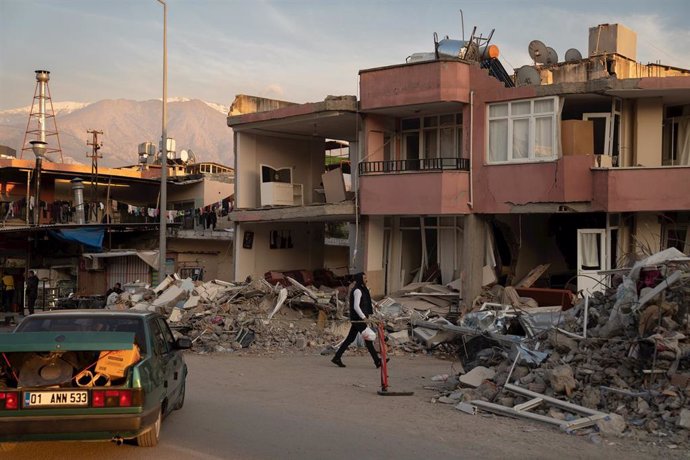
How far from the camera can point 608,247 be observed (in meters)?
21.7

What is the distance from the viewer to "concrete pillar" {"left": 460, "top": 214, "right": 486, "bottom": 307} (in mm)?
22984

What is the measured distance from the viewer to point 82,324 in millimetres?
8664

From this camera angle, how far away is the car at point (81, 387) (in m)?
6.80

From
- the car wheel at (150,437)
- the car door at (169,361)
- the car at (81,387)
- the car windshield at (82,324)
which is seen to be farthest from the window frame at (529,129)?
the car wheel at (150,437)

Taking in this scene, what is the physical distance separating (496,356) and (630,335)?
7.79 ft

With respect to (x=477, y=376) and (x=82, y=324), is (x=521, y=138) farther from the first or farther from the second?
(x=82, y=324)

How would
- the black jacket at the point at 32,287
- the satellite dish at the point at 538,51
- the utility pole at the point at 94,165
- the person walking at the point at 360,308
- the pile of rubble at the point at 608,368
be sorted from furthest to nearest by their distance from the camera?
the utility pole at the point at 94,165 < the black jacket at the point at 32,287 < the satellite dish at the point at 538,51 < the person walking at the point at 360,308 < the pile of rubble at the point at 608,368

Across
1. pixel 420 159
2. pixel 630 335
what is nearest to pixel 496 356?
pixel 630 335

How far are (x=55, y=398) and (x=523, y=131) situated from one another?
700 inches

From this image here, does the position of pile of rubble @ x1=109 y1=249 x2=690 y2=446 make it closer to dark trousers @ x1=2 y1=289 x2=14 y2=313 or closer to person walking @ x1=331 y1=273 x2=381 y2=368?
person walking @ x1=331 y1=273 x2=381 y2=368

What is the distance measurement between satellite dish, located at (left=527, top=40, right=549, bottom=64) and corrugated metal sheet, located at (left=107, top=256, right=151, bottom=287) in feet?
61.8

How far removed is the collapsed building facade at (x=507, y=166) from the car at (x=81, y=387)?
47.3 ft

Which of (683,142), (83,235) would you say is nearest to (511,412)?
(683,142)

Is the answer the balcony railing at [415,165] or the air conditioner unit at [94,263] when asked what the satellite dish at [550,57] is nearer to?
the balcony railing at [415,165]
